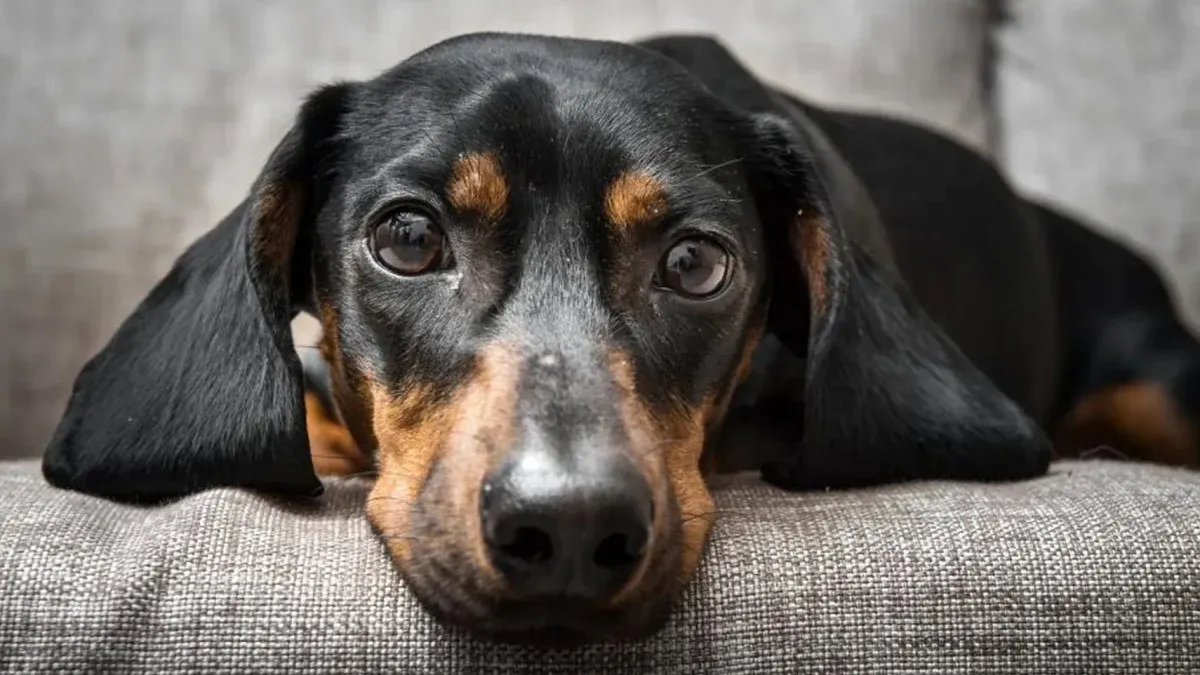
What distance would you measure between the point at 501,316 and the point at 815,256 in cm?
49

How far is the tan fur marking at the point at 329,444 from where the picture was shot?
1.83 m

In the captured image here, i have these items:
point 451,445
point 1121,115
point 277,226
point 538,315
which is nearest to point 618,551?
point 451,445

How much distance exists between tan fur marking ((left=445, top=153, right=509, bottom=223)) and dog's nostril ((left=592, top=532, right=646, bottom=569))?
0.49 metres

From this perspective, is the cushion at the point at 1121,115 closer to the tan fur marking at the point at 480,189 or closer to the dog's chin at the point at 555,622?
the tan fur marking at the point at 480,189

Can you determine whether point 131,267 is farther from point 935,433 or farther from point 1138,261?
point 1138,261

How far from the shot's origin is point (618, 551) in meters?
1.15

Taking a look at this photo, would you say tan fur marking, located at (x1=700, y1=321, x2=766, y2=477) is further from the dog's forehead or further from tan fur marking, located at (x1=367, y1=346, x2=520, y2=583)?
tan fur marking, located at (x1=367, y1=346, x2=520, y2=583)

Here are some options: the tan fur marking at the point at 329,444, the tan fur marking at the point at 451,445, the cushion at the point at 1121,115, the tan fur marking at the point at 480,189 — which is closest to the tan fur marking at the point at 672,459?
the tan fur marking at the point at 451,445

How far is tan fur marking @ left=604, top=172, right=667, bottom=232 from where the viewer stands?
150 cm

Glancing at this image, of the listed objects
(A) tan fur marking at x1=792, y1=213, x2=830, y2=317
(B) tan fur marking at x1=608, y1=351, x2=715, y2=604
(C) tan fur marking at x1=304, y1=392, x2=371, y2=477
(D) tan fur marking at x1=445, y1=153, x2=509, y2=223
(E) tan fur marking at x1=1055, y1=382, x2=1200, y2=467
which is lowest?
(E) tan fur marking at x1=1055, y1=382, x2=1200, y2=467

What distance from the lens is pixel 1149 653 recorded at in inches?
50.2

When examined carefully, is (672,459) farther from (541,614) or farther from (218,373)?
(218,373)

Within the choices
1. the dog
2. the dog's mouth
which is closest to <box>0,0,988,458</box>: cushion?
the dog

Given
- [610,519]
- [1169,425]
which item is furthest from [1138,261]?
[610,519]
